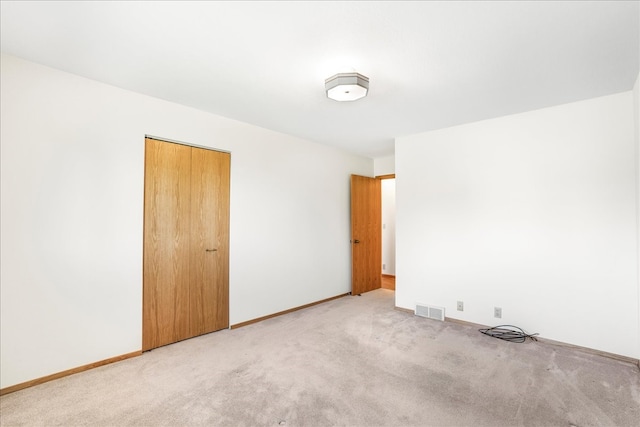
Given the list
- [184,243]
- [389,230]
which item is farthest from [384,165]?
[184,243]

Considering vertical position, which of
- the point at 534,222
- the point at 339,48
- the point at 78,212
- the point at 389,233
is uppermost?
the point at 339,48

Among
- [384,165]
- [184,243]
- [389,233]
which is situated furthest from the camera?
[389,233]

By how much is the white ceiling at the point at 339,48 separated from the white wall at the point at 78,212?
0.26 m

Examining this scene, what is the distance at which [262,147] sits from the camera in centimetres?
398

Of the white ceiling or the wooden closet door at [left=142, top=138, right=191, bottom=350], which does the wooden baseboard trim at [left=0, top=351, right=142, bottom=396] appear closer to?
the wooden closet door at [left=142, top=138, right=191, bottom=350]

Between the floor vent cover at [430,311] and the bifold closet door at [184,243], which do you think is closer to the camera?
the bifold closet door at [184,243]

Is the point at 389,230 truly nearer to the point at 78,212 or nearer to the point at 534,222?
the point at 534,222

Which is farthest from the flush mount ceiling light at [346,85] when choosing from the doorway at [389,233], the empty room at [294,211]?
the doorway at [389,233]

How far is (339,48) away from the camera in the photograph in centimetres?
210

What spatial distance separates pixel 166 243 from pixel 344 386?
7.31 ft

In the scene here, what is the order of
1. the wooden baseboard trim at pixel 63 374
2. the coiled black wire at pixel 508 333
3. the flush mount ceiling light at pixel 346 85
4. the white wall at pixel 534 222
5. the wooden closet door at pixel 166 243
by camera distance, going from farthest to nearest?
1. the coiled black wire at pixel 508 333
2. the wooden closet door at pixel 166 243
3. the white wall at pixel 534 222
4. the flush mount ceiling light at pixel 346 85
5. the wooden baseboard trim at pixel 63 374

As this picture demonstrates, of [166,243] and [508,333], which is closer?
[166,243]

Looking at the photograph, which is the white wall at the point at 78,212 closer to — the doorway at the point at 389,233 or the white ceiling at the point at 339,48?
the white ceiling at the point at 339,48

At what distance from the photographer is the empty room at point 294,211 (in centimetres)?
196
